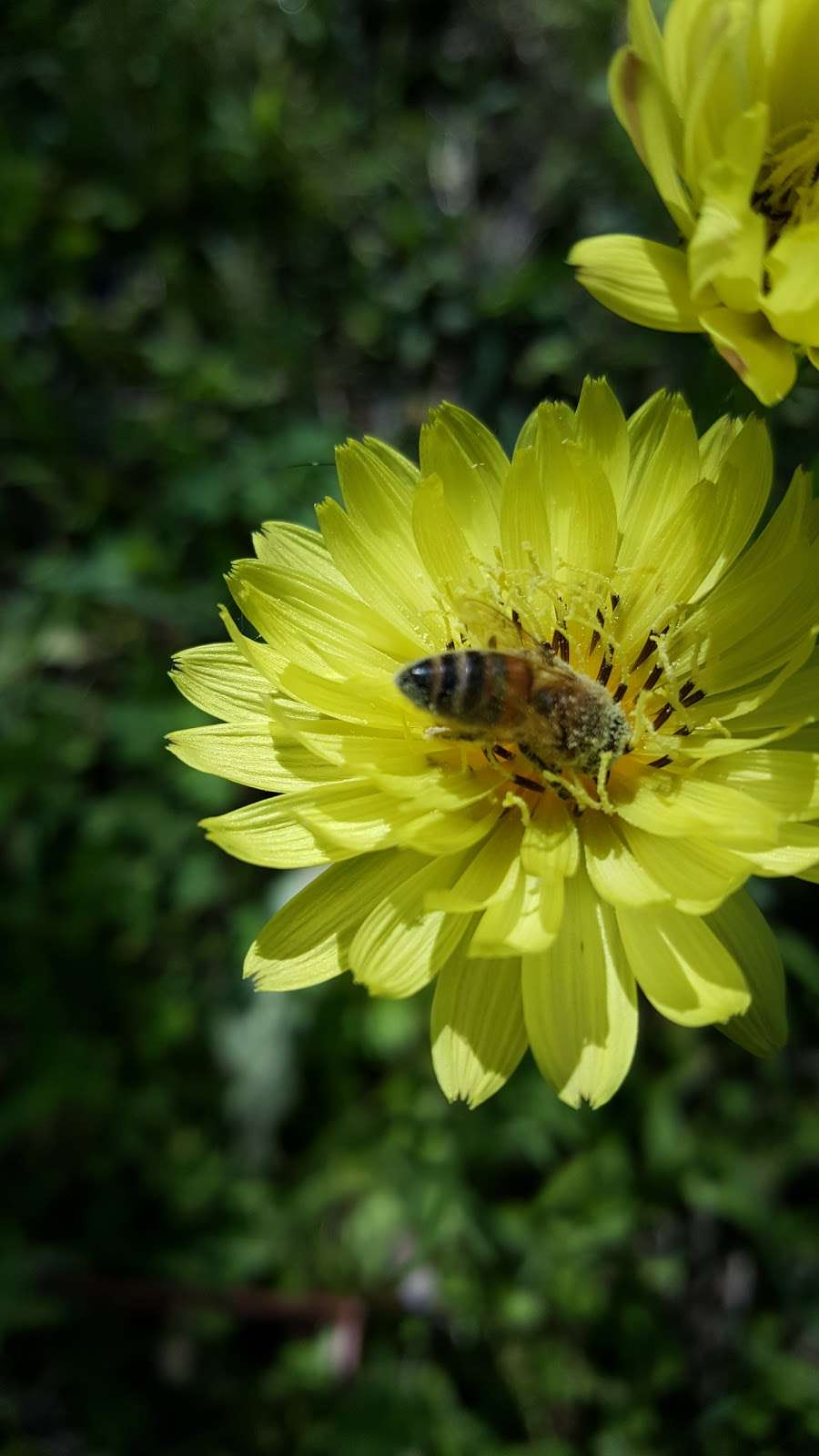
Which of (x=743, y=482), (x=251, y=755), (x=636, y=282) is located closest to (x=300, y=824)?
(x=251, y=755)

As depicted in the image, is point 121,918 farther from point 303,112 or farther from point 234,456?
point 303,112

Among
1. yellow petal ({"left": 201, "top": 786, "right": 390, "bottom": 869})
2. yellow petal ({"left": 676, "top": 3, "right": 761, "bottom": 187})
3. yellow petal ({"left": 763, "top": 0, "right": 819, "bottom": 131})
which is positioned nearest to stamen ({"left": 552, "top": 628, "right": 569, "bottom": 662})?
yellow petal ({"left": 201, "top": 786, "right": 390, "bottom": 869})

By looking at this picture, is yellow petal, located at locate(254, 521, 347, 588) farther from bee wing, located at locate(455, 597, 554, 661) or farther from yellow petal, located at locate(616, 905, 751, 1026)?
yellow petal, located at locate(616, 905, 751, 1026)

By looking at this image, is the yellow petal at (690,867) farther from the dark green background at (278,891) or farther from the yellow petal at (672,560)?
the dark green background at (278,891)

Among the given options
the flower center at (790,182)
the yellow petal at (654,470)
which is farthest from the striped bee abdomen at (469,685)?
the flower center at (790,182)

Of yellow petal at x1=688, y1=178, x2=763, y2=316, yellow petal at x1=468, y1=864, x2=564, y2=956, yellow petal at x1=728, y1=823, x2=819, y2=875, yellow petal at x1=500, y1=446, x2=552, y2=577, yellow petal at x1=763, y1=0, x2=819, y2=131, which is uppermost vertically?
yellow petal at x1=763, y1=0, x2=819, y2=131

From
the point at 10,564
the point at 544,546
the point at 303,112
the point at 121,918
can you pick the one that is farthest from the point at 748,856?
the point at 303,112

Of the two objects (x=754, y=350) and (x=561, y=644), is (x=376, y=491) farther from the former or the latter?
(x=754, y=350)
